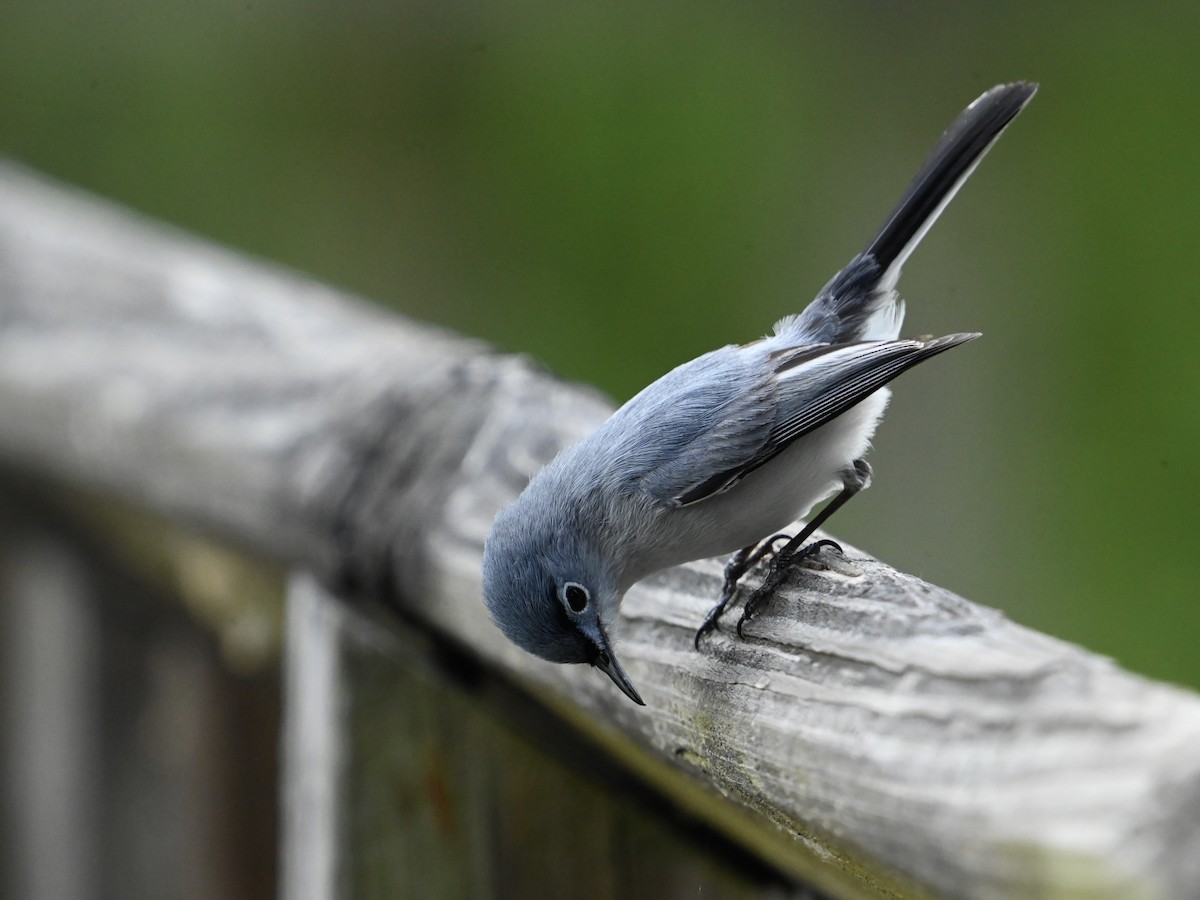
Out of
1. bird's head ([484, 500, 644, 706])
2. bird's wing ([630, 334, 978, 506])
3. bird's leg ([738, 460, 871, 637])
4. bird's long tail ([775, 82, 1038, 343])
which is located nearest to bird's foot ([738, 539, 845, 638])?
bird's leg ([738, 460, 871, 637])

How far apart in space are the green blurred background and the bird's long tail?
1292 mm

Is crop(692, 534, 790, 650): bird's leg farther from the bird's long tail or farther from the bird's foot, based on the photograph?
the bird's long tail

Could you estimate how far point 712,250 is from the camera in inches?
165

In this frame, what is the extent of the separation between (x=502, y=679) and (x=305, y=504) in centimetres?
32

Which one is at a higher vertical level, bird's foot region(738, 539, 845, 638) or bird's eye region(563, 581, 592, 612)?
bird's eye region(563, 581, 592, 612)

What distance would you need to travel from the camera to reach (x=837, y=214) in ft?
13.0

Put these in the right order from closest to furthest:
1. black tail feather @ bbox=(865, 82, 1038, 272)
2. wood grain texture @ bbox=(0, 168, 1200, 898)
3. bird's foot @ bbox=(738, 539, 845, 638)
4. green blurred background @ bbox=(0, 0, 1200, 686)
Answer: wood grain texture @ bbox=(0, 168, 1200, 898) → bird's foot @ bbox=(738, 539, 845, 638) → black tail feather @ bbox=(865, 82, 1038, 272) → green blurred background @ bbox=(0, 0, 1200, 686)

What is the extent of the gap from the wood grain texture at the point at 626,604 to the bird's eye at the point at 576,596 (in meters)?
0.05

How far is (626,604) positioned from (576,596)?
5cm

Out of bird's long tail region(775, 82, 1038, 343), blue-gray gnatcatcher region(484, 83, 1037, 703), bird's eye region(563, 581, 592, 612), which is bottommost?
bird's eye region(563, 581, 592, 612)

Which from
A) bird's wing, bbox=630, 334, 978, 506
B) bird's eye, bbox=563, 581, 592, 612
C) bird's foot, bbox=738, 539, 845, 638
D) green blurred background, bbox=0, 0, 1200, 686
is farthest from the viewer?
green blurred background, bbox=0, 0, 1200, 686

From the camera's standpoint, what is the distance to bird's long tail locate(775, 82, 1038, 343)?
167cm

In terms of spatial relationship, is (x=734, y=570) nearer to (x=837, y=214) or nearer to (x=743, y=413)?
(x=743, y=413)

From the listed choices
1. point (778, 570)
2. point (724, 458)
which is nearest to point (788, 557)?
point (778, 570)
